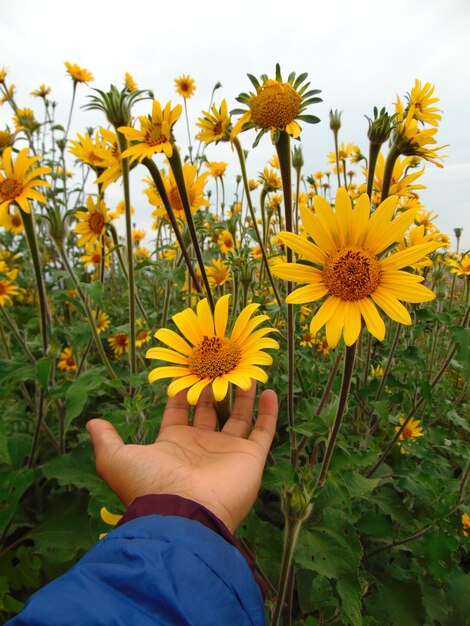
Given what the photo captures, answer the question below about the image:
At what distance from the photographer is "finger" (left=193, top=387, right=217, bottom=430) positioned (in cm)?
178

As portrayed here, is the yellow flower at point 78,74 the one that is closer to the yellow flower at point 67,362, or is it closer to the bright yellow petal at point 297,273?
the yellow flower at point 67,362

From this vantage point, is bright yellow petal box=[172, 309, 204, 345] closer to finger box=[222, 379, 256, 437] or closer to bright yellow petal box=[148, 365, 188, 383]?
bright yellow petal box=[148, 365, 188, 383]

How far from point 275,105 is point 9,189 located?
57.2 inches

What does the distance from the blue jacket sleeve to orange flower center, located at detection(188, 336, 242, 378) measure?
23.3 inches

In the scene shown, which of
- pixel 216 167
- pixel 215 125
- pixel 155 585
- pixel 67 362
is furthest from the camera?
pixel 216 167

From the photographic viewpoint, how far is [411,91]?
2.23 m

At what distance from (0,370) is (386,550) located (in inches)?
90.4

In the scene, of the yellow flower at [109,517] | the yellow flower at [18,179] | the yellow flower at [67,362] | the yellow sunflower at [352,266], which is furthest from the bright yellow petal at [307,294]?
the yellow flower at [67,362]

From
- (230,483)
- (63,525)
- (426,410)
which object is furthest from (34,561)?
(426,410)

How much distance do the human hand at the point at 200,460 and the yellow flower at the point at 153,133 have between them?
111cm

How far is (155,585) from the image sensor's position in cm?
96

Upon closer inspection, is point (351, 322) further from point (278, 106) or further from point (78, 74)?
point (78, 74)

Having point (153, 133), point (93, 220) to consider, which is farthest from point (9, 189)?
point (153, 133)

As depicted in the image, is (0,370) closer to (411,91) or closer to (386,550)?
(386,550)
